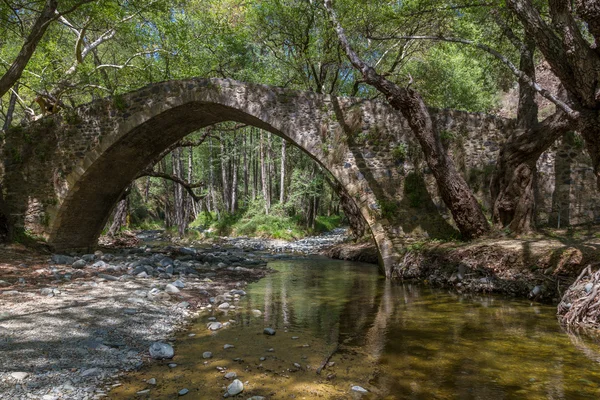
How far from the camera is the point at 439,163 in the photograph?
7.75 m


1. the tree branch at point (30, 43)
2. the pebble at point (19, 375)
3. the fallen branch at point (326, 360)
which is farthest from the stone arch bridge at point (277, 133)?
the pebble at point (19, 375)

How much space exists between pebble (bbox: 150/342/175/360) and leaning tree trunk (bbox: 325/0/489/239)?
6275mm

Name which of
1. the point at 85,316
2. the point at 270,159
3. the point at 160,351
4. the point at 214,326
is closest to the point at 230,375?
the point at 160,351

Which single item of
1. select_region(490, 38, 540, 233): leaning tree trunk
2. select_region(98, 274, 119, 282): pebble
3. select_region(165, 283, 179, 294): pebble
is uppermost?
select_region(490, 38, 540, 233): leaning tree trunk

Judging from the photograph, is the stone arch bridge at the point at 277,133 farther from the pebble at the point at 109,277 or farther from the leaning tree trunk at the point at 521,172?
the pebble at the point at 109,277

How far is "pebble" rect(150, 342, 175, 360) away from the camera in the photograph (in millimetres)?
3199

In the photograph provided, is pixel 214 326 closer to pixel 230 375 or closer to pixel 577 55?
pixel 230 375

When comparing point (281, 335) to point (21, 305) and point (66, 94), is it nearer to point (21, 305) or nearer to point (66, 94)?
point (21, 305)

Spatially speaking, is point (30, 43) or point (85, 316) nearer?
point (85, 316)

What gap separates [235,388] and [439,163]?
644 cm

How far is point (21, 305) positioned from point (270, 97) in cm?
626

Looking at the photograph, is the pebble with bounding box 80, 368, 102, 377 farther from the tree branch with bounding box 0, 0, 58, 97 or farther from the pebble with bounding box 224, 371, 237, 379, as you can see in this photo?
the tree branch with bounding box 0, 0, 58, 97

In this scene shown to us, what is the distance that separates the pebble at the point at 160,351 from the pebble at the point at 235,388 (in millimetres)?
853

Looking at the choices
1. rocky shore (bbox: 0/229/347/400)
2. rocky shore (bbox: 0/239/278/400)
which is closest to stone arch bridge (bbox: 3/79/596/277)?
rocky shore (bbox: 0/229/347/400)
